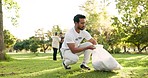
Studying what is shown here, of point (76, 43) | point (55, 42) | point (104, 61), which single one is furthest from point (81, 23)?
point (55, 42)

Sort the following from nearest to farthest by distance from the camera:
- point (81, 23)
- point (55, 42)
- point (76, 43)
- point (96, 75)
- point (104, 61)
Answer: point (96, 75), point (104, 61), point (81, 23), point (76, 43), point (55, 42)

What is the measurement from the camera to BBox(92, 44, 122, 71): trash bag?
702 centimetres

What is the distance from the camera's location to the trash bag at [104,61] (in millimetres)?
7023

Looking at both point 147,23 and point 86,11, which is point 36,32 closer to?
point 86,11

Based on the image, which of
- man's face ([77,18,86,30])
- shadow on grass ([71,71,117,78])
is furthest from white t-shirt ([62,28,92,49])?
shadow on grass ([71,71,117,78])

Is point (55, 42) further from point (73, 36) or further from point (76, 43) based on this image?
point (73, 36)

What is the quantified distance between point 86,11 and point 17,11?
34989 millimetres

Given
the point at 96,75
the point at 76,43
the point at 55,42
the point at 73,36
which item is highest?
the point at 73,36

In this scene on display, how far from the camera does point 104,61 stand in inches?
280

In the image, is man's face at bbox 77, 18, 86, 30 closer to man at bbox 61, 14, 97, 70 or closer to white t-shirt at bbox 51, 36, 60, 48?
man at bbox 61, 14, 97, 70

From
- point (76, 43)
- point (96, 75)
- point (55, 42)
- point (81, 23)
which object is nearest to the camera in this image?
point (96, 75)

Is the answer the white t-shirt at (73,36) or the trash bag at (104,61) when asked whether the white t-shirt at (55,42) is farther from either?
the trash bag at (104,61)

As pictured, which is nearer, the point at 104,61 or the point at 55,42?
the point at 104,61

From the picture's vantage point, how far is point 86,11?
182 feet
